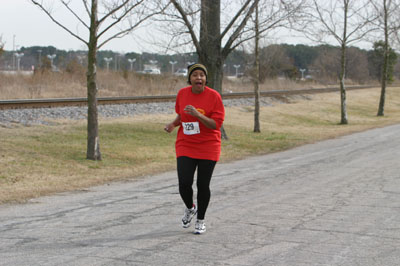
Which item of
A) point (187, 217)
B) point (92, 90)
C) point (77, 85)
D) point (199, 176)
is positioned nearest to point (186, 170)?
point (199, 176)

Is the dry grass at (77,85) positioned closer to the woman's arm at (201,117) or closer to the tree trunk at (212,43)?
the tree trunk at (212,43)

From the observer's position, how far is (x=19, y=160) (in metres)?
12.1

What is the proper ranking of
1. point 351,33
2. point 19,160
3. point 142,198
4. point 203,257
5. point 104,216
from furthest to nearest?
point 351,33, point 19,160, point 142,198, point 104,216, point 203,257

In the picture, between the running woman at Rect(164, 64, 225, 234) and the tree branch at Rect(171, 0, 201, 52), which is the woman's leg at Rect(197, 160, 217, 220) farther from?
the tree branch at Rect(171, 0, 201, 52)

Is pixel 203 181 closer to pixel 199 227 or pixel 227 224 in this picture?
pixel 199 227

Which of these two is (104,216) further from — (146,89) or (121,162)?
(146,89)

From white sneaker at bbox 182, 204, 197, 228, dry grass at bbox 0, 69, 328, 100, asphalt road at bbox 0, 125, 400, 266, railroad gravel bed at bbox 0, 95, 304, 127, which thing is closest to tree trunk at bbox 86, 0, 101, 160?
asphalt road at bbox 0, 125, 400, 266

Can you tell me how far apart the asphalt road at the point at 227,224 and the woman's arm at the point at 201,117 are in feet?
4.06

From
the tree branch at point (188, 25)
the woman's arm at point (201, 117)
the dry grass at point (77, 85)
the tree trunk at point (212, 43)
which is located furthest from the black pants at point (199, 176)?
the dry grass at point (77, 85)

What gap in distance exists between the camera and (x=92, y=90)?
13.0m

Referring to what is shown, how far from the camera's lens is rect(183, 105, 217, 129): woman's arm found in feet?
20.3

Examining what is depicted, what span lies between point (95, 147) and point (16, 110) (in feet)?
21.7

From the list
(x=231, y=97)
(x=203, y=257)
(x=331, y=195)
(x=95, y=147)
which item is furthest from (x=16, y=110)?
(x=231, y=97)

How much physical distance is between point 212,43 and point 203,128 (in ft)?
42.4
